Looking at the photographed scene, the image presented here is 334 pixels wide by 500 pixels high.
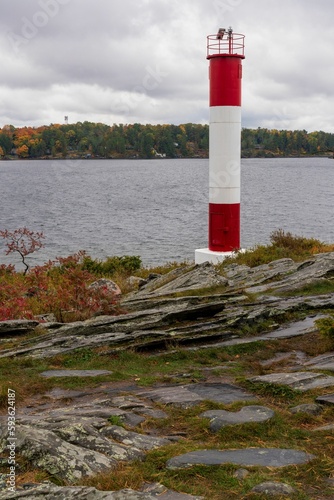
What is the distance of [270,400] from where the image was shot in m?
7.27

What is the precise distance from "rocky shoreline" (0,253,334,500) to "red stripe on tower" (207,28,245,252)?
605 centimetres

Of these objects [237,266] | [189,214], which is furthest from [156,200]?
[237,266]

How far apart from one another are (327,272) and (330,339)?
542 centimetres

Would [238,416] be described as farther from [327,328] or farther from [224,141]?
[224,141]

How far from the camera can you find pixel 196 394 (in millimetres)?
7484

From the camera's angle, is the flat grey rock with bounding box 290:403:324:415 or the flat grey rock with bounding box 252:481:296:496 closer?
the flat grey rock with bounding box 252:481:296:496

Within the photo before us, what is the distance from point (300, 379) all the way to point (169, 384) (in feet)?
5.73

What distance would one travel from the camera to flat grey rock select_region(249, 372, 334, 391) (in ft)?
24.9

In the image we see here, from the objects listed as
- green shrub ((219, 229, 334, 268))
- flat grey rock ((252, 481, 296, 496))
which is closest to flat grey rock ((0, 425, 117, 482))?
flat grey rock ((252, 481, 296, 496))

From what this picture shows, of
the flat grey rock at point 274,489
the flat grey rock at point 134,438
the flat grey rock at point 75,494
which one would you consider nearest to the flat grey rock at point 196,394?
the flat grey rock at point 134,438

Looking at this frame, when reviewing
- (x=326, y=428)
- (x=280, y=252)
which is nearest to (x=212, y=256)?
(x=280, y=252)

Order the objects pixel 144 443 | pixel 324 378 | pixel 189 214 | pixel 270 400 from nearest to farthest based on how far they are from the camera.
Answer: pixel 144 443 < pixel 270 400 < pixel 324 378 < pixel 189 214

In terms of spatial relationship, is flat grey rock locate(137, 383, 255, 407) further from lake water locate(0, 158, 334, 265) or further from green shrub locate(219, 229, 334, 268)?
lake water locate(0, 158, 334, 265)

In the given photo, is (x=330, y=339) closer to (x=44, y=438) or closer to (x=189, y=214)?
(x=44, y=438)
